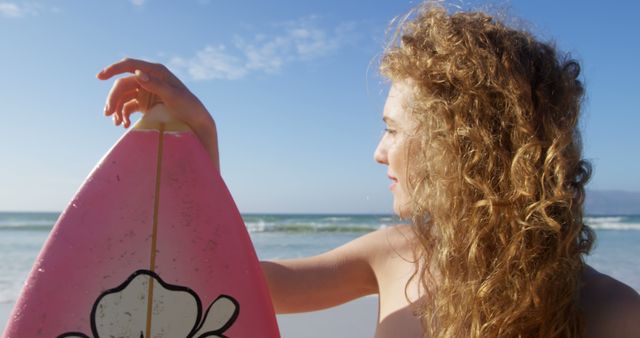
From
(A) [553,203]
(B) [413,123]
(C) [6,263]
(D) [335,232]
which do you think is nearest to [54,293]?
(B) [413,123]

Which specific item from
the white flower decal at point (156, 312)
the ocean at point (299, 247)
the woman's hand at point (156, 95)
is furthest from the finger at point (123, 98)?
the ocean at point (299, 247)

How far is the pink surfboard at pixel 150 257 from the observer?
56.8 inches

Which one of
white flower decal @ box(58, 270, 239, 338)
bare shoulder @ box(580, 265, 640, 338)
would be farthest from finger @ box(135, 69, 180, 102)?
bare shoulder @ box(580, 265, 640, 338)

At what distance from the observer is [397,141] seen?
1.53m

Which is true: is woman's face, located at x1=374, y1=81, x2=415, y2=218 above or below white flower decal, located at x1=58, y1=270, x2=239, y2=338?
above

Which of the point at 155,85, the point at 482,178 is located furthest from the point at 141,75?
the point at 482,178

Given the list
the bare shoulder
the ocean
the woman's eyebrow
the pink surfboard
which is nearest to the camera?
the bare shoulder

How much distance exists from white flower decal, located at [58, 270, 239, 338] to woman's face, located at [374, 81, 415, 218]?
1.82ft

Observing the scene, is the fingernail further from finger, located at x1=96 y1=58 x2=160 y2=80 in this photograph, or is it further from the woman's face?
the woman's face

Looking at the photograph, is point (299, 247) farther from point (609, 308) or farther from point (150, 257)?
point (609, 308)

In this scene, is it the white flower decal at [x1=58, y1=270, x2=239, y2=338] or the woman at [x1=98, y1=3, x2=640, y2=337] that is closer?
the woman at [x1=98, y1=3, x2=640, y2=337]

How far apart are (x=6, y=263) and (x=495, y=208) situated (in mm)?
7545

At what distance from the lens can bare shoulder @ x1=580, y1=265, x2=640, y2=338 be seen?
1.19 metres

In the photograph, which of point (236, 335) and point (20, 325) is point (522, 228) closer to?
point (236, 335)
